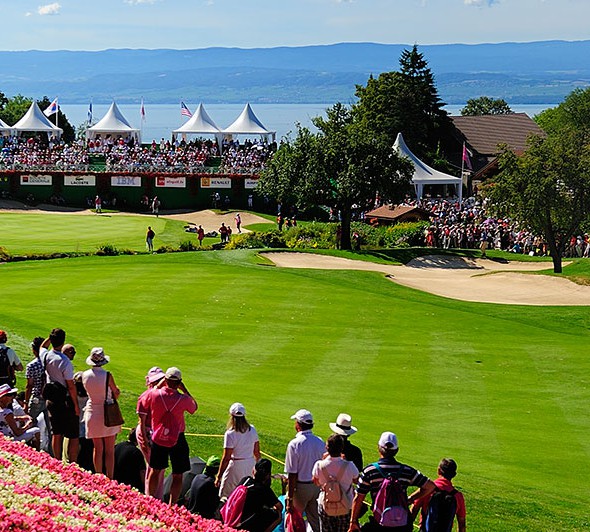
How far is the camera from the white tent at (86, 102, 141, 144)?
90250 mm

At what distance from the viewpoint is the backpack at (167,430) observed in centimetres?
1219

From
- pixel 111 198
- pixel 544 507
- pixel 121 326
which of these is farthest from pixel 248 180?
pixel 544 507

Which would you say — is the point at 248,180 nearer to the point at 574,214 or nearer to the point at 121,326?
the point at 574,214

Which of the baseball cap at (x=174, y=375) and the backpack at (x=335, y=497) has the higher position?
the baseball cap at (x=174, y=375)

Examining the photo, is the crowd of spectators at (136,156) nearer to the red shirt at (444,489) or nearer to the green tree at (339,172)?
the green tree at (339,172)

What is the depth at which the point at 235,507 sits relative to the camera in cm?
1084

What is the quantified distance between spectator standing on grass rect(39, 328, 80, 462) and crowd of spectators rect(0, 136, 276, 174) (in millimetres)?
62255

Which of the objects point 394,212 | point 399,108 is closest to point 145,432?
point 394,212

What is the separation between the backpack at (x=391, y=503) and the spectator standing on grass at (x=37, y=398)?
5.21 metres

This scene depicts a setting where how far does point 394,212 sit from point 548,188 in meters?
19.6

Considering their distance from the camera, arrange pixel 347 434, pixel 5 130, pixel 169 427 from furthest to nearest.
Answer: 1. pixel 5 130
2. pixel 169 427
3. pixel 347 434

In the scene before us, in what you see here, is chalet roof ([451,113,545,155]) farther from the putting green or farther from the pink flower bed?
the pink flower bed

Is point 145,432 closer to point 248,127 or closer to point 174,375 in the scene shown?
point 174,375

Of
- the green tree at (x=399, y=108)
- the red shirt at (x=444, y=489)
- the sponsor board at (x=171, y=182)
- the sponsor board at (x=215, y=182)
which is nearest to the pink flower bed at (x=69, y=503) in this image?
the red shirt at (x=444, y=489)
